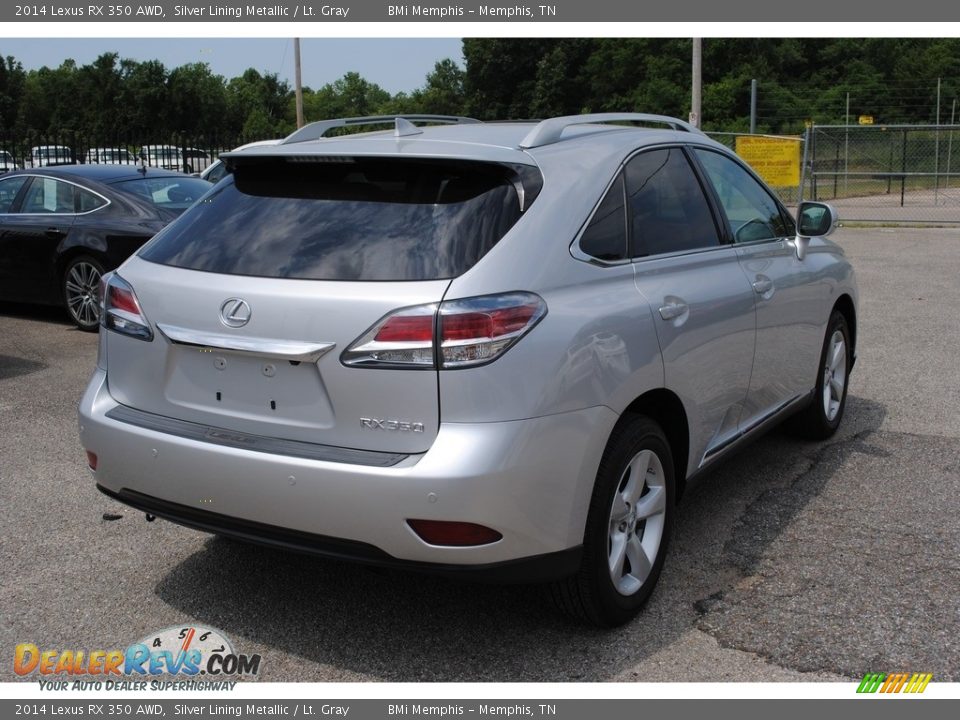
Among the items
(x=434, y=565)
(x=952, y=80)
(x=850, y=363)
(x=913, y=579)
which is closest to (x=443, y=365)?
(x=434, y=565)

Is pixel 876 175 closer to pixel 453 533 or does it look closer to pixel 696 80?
pixel 696 80

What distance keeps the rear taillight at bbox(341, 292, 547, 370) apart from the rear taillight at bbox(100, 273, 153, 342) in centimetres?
88

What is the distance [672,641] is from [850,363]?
3268 millimetres

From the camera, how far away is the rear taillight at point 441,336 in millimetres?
3016

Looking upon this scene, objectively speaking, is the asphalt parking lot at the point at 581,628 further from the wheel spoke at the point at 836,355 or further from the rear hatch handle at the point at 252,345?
the rear hatch handle at the point at 252,345

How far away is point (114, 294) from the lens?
3689 mm

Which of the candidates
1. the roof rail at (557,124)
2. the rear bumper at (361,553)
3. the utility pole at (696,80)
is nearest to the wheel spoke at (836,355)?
the roof rail at (557,124)

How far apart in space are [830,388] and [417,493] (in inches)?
146

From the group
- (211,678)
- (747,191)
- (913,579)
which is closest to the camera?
(211,678)

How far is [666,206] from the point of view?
4164mm

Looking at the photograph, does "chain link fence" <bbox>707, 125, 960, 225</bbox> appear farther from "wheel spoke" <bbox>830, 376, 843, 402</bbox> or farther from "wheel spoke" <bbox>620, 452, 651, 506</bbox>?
"wheel spoke" <bbox>620, 452, 651, 506</bbox>

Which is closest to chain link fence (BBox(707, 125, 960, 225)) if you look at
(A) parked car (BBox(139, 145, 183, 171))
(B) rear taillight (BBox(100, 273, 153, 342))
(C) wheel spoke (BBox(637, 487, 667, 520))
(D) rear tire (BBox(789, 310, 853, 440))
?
(A) parked car (BBox(139, 145, 183, 171))

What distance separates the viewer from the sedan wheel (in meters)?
9.62

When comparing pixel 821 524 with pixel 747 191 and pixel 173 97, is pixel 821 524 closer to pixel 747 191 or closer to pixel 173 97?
pixel 747 191
